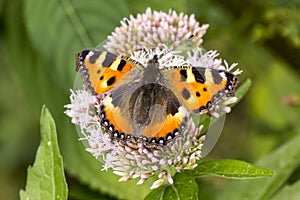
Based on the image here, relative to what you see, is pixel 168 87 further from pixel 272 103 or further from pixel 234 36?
pixel 272 103

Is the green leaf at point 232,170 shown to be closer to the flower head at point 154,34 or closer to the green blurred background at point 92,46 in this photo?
the flower head at point 154,34

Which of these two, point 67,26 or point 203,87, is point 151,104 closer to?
point 203,87

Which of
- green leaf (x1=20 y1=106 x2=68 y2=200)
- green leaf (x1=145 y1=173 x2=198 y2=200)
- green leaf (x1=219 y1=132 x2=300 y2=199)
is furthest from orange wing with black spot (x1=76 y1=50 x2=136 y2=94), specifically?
green leaf (x1=219 y1=132 x2=300 y2=199)

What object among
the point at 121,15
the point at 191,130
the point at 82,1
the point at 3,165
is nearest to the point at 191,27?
the point at 191,130

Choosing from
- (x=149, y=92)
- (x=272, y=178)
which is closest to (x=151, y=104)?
(x=149, y=92)

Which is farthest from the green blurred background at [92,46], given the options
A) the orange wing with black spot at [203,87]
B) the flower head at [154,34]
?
the orange wing with black spot at [203,87]
